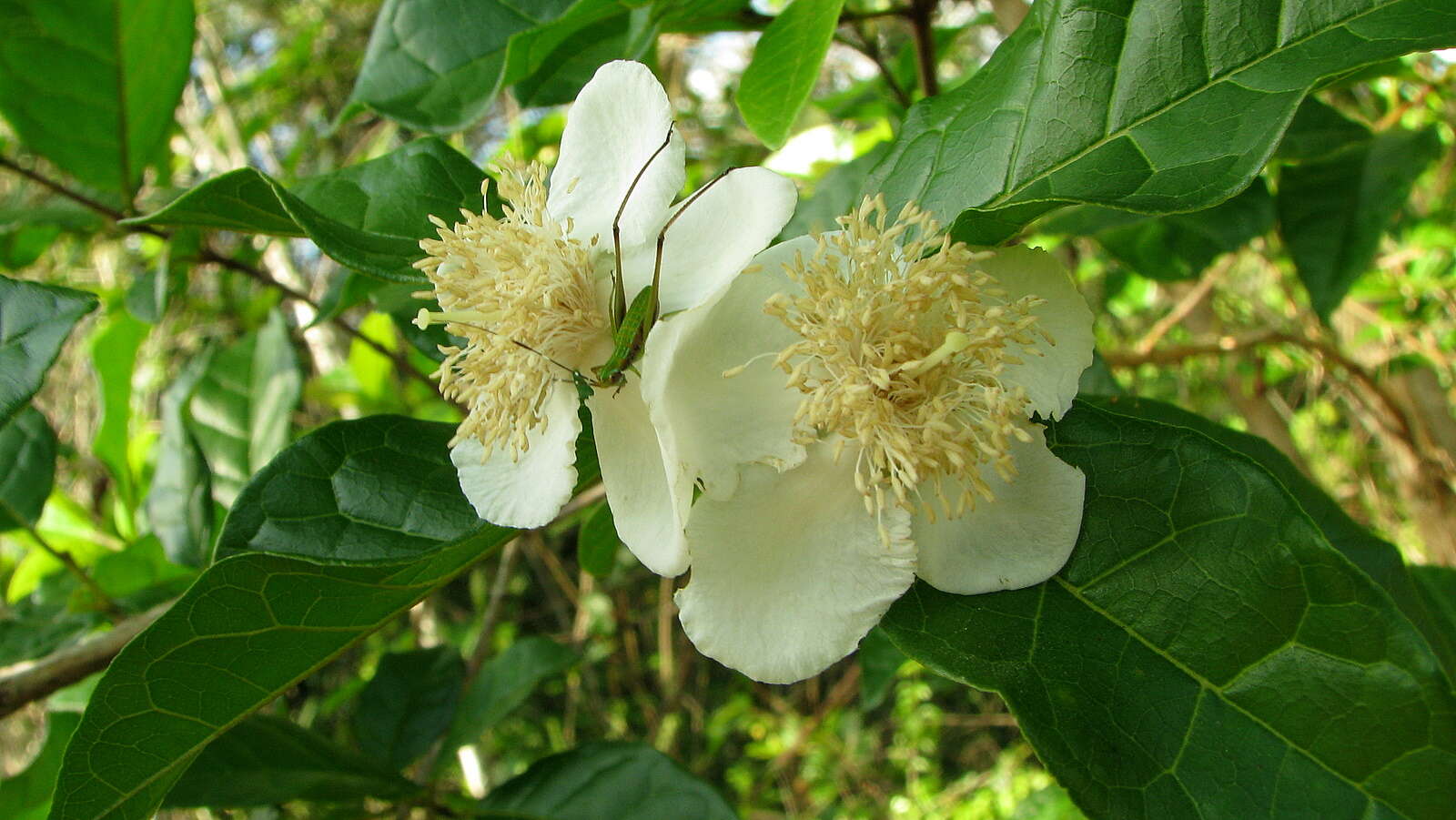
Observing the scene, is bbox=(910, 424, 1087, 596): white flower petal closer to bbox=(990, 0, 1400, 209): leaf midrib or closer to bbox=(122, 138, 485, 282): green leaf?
bbox=(990, 0, 1400, 209): leaf midrib

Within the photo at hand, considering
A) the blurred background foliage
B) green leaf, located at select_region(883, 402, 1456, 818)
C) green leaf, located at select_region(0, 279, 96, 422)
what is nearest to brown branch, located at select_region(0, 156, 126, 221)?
the blurred background foliage

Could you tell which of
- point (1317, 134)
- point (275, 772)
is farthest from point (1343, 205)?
point (275, 772)

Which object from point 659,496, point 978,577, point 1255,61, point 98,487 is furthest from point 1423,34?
point 98,487

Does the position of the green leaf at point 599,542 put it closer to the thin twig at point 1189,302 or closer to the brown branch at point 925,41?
the brown branch at point 925,41

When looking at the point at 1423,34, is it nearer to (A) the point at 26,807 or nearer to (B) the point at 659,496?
(B) the point at 659,496

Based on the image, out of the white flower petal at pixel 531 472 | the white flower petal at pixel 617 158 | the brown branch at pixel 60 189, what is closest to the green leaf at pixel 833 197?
the white flower petal at pixel 617 158

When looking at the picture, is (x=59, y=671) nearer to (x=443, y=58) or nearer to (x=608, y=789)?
(x=608, y=789)
